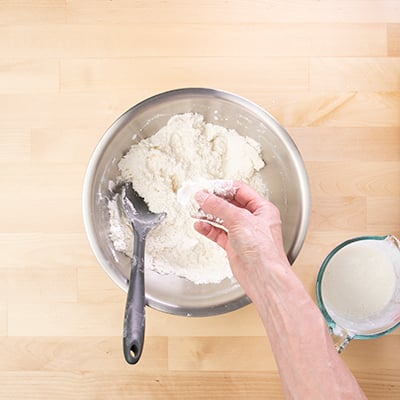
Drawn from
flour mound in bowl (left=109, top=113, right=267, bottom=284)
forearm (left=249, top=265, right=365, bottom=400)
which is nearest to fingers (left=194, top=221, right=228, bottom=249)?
flour mound in bowl (left=109, top=113, right=267, bottom=284)

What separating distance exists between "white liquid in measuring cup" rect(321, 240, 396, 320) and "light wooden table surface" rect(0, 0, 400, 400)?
3.2 inches

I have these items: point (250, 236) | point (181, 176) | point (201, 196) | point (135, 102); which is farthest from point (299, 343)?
point (135, 102)

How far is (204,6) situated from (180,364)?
0.82 metres

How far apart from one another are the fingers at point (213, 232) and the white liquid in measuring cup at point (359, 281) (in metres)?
0.24

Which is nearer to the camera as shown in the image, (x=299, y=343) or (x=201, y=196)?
(x=299, y=343)

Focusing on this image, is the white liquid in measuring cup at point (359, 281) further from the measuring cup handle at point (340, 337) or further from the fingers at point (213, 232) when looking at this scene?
the fingers at point (213, 232)

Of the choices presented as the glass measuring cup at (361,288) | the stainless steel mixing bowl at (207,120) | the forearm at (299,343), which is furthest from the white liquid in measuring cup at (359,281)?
the forearm at (299,343)

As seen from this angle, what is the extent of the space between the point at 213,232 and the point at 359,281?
32cm

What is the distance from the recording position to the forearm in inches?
30.7

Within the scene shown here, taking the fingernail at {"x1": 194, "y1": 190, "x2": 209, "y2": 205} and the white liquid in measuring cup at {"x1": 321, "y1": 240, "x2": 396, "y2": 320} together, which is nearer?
the fingernail at {"x1": 194, "y1": 190, "x2": 209, "y2": 205}

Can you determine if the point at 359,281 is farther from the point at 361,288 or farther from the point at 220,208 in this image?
the point at 220,208

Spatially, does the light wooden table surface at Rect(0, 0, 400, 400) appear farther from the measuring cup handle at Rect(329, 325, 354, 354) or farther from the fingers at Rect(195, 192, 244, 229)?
the fingers at Rect(195, 192, 244, 229)

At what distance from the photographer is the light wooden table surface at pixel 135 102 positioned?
1.12 metres

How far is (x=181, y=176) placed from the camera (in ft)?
3.39
